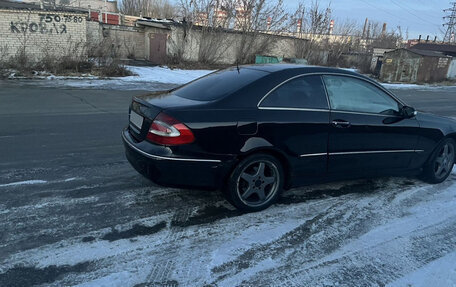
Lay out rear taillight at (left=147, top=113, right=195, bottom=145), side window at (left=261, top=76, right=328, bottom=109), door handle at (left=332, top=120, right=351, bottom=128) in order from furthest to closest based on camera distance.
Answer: door handle at (left=332, top=120, right=351, bottom=128), side window at (left=261, top=76, right=328, bottom=109), rear taillight at (left=147, top=113, right=195, bottom=145)

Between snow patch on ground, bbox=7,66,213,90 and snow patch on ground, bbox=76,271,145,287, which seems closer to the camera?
snow patch on ground, bbox=76,271,145,287

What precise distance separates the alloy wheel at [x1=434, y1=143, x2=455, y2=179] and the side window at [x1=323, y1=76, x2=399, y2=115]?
1.17m

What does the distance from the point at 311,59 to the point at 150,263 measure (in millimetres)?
32032

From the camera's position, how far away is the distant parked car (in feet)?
10.9

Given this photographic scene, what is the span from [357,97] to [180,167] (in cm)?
236

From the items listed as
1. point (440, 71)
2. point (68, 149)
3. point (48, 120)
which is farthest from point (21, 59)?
point (440, 71)

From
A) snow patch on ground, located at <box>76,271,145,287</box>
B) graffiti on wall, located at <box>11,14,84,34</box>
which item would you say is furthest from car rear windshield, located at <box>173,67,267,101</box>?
graffiti on wall, located at <box>11,14,84,34</box>

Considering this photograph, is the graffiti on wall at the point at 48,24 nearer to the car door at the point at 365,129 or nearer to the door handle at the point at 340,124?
the car door at the point at 365,129

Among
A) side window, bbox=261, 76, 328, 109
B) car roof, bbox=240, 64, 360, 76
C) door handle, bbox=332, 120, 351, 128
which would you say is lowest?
door handle, bbox=332, 120, 351, 128

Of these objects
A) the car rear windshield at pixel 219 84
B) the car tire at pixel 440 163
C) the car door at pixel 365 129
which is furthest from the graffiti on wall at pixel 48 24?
the car tire at pixel 440 163

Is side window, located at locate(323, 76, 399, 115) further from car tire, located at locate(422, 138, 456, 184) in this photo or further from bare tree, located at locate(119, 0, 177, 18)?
bare tree, located at locate(119, 0, 177, 18)

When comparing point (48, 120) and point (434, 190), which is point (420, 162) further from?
point (48, 120)

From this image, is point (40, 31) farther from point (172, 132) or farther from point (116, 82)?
point (172, 132)

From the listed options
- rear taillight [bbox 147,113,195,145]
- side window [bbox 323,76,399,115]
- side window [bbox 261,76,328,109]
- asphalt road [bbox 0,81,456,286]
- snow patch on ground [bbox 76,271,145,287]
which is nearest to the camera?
snow patch on ground [bbox 76,271,145,287]
